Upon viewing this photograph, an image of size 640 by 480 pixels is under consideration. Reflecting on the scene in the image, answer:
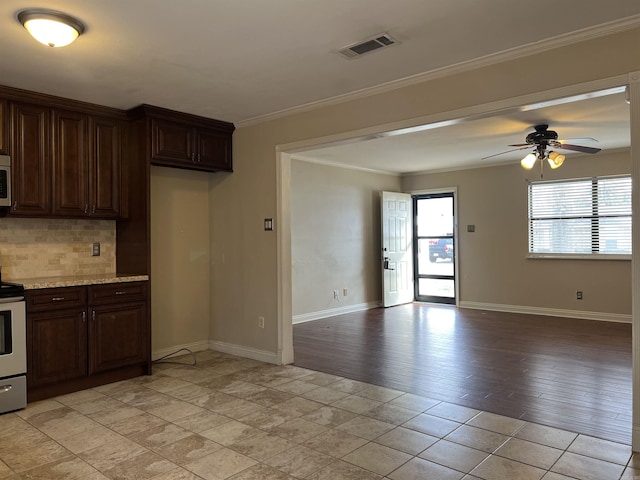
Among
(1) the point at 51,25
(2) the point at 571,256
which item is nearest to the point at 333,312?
(2) the point at 571,256

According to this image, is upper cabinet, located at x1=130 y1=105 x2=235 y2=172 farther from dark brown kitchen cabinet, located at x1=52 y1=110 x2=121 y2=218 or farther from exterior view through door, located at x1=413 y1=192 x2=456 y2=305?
exterior view through door, located at x1=413 y1=192 x2=456 y2=305

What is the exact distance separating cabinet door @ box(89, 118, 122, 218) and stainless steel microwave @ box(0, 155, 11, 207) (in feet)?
2.23

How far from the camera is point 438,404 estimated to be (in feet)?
11.6

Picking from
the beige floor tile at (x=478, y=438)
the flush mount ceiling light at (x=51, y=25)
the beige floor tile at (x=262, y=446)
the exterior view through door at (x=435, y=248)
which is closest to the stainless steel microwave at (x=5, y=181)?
the flush mount ceiling light at (x=51, y=25)

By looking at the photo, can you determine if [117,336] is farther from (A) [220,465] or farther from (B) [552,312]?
(B) [552,312]

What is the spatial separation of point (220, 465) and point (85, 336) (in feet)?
6.59

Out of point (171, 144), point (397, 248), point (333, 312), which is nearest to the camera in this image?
point (171, 144)

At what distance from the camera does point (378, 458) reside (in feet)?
8.78

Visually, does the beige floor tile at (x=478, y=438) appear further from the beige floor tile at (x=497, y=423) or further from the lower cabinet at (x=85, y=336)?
the lower cabinet at (x=85, y=336)

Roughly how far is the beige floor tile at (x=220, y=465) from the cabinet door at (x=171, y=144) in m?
2.87

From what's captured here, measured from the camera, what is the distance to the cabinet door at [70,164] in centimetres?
410

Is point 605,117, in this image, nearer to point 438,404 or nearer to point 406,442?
point 438,404

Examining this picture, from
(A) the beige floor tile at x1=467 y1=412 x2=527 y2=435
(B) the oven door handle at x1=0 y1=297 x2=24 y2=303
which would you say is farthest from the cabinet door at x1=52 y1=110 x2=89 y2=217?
(A) the beige floor tile at x1=467 y1=412 x2=527 y2=435

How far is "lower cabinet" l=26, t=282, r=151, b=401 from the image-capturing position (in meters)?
3.70
